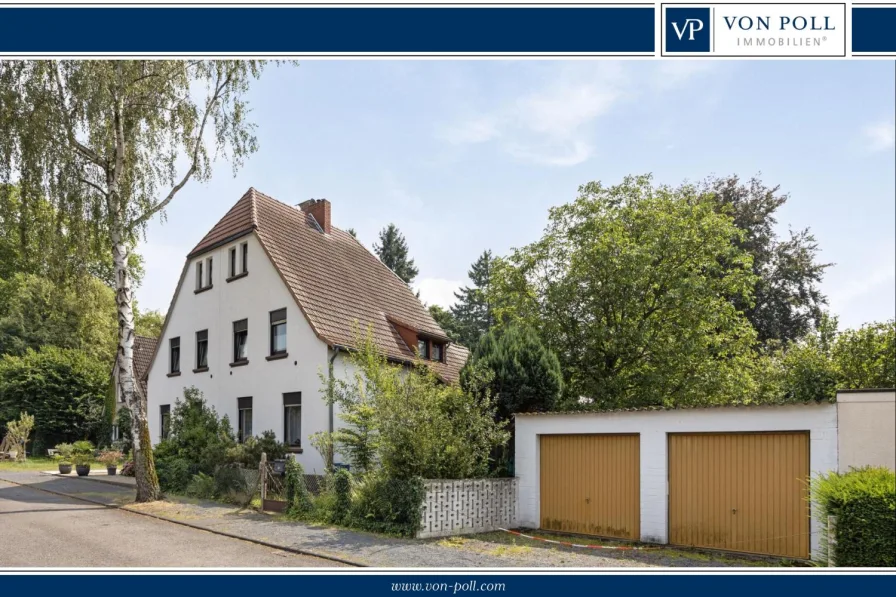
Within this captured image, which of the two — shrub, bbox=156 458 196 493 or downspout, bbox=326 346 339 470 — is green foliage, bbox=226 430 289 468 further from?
shrub, bbox=156 458 196 493

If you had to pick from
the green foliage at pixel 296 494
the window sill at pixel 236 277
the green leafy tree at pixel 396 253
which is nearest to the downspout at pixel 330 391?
the green foliage at pixel 296 494

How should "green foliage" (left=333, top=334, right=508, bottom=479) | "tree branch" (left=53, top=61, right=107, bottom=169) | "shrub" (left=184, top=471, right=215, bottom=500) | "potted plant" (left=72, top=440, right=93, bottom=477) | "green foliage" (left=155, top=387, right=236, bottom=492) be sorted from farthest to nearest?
"potted plant" (left=72, top=440, right=93, bottom=477) → "green foliage" (left=155, top=387, right=236, bottom=492) → "shrub" (left=184, top=471, right=215, bottom=500) → "tree branch" (left=53, top=61, right=107, bottom=169) → "green foliage" (left=333, top=334, right=508, bottom=479)

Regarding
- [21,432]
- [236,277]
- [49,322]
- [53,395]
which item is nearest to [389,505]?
[236,277]

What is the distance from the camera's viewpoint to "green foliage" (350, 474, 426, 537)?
13.1 m

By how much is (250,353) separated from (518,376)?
962cm

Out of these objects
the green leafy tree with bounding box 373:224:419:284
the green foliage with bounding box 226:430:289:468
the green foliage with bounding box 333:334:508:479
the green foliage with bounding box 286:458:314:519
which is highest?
the green leafy tree with bounding box 373:224:419:284

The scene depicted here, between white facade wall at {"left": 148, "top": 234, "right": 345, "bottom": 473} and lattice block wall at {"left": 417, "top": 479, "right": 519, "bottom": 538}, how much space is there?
5582 millimetres

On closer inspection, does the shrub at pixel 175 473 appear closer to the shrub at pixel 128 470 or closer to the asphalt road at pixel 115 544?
the asphalt road at pixel 115 544

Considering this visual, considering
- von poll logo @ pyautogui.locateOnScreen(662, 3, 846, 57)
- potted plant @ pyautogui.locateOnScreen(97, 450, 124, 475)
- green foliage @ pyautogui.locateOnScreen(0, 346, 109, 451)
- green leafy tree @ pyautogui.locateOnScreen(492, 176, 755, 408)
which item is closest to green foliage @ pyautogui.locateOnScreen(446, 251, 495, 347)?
green foliage @ pyautogui.locateOnScreen(0, 346, 109, 451)

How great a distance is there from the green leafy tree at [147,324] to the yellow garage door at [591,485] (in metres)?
41.0

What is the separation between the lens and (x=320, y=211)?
2656 centimetres

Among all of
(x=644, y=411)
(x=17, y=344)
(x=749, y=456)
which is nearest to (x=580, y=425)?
(x=644, y=411)

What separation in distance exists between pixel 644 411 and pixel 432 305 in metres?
44.2

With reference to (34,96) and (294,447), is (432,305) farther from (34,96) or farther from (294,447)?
(34,96)
